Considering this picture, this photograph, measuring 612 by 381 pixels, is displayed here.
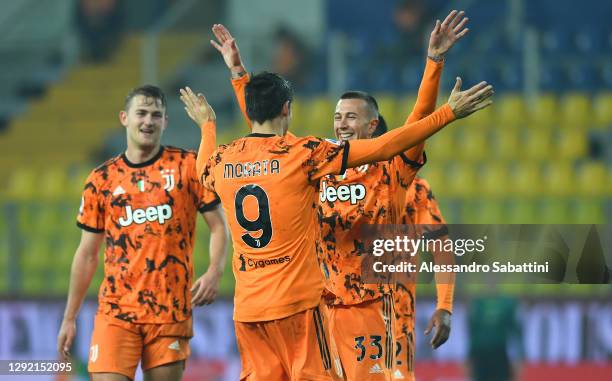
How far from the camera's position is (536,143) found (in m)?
14.6

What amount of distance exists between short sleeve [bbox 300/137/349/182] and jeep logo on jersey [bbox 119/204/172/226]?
4.72ft

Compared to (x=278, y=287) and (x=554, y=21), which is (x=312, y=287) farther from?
(x=554, y=21)

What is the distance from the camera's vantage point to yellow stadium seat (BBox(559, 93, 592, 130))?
15.0 metres

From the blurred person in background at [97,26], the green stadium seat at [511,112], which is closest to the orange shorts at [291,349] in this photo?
the green stadium seat at [511,112]

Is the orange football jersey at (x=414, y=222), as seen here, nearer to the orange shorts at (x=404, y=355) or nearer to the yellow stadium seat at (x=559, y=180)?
the orange shorts at (x=404, y=355)

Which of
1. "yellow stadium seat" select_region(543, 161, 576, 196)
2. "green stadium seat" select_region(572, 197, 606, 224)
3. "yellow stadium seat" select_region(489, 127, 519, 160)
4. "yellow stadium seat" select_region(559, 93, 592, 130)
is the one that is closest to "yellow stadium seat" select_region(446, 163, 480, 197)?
"yellow stadium seat" select_region(489, 127, 519, 160)

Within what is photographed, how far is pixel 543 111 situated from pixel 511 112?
0.41 metres

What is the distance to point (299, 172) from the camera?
5910mm

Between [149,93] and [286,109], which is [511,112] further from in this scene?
[286,109]

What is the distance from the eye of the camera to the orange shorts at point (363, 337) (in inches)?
268

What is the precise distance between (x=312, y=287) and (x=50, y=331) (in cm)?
654

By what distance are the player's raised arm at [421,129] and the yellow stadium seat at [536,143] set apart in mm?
8774

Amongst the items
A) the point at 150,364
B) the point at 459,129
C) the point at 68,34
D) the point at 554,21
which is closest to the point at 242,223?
the point at 150,364

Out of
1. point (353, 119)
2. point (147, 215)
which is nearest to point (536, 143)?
point (353, 119)
